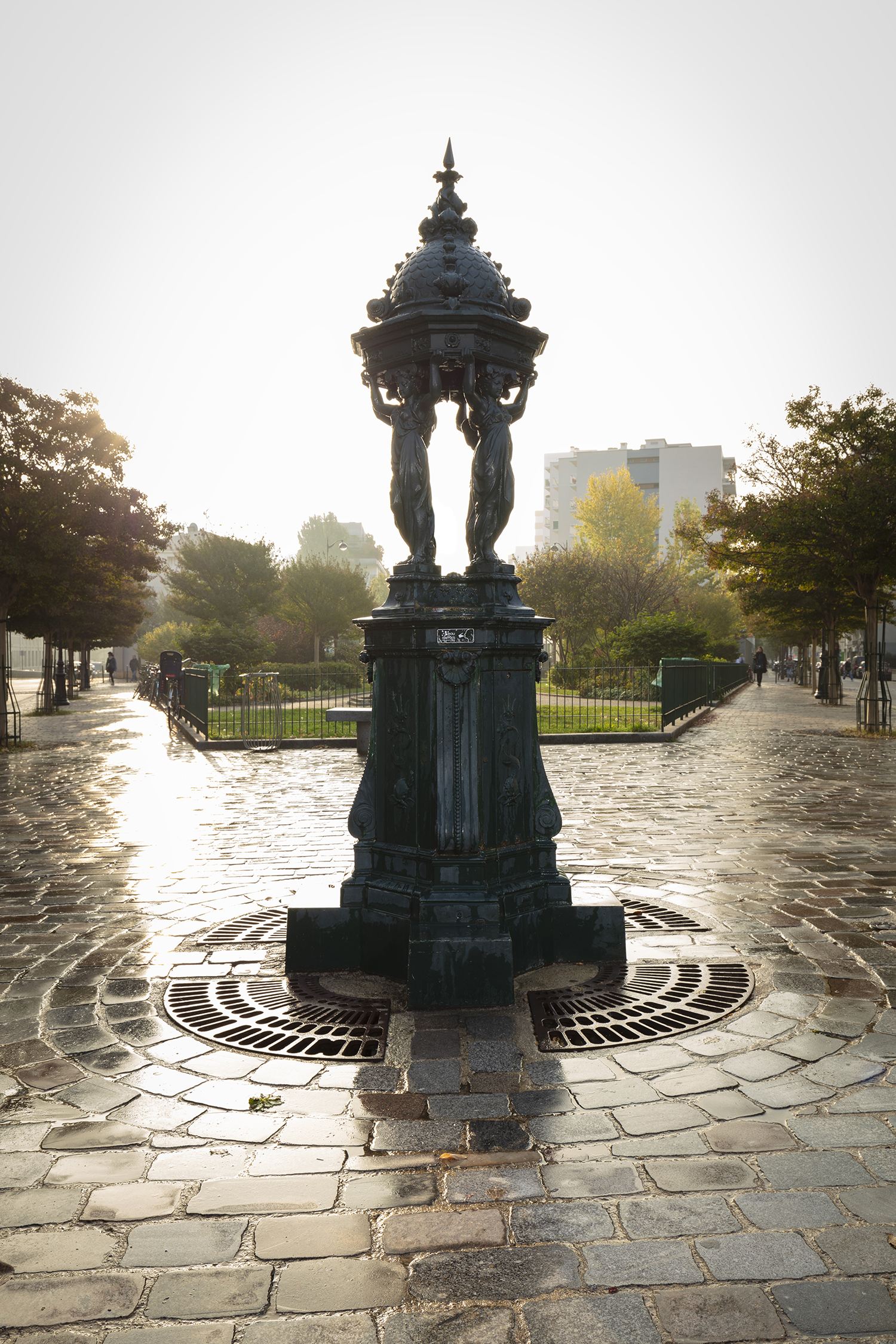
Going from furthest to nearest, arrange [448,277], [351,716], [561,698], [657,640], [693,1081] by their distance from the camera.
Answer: [657,640]
[561,698]
[351,716]
[448,277]
[693,1081]

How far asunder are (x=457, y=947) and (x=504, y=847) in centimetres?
59

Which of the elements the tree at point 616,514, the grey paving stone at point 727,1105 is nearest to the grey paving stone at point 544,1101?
the grey paving stone at point 727,1105

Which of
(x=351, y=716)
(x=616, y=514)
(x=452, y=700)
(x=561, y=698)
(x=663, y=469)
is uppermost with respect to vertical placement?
(x=663, y=469)

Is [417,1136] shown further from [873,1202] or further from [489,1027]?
[873,1202]

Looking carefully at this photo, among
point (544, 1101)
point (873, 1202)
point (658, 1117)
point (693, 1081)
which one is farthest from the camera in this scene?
point (693, 1081)

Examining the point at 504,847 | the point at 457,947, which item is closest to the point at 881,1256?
the point at 457,947

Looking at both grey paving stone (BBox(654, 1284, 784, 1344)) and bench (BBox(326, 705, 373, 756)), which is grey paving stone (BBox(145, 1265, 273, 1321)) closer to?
grey paving stone (BBox(654, 1284, 784, 1344))

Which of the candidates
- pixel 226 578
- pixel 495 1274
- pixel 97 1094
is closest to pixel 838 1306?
pixel 495 1274

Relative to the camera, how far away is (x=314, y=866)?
267 inches

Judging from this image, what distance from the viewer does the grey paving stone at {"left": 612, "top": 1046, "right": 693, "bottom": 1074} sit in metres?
3.42

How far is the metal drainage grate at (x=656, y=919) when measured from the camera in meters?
5.20

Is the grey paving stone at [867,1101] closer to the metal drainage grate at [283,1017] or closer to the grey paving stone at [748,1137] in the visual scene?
the grey paving stone at [748,1137]

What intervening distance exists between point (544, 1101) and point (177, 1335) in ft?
4.72

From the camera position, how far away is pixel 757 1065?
11.2 ft
